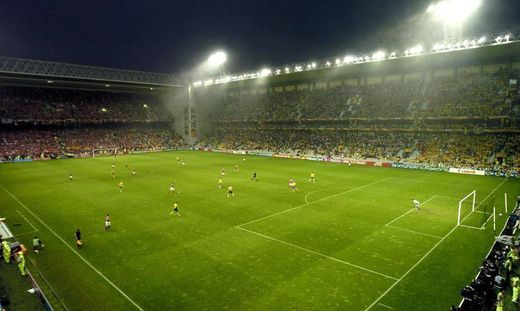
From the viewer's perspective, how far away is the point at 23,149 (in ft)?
214

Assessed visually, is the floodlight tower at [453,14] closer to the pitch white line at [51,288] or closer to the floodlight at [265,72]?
the floodlight at [265,72]

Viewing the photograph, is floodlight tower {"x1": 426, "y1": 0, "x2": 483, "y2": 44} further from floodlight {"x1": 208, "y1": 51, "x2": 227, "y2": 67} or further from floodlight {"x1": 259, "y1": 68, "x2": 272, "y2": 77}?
floodlight {"x1": 208, "y1": 51, "x2": 227, "y2": 67}

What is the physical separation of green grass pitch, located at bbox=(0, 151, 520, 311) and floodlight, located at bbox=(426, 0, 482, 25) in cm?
2433

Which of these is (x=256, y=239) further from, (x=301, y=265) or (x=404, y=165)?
(x=404, y=165)

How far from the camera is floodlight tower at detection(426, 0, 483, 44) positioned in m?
44.2

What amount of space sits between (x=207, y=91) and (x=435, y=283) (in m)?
87.1

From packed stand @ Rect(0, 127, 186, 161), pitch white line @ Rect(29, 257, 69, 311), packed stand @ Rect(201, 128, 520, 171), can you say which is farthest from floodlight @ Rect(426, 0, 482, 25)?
packed stand @ Rect(0, 127, 186, 161)

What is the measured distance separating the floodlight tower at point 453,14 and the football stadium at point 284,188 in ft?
0.74

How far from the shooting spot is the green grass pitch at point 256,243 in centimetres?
1331

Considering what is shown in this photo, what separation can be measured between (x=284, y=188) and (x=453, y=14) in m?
35.5

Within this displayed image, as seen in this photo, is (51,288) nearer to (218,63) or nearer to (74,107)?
(218,63)

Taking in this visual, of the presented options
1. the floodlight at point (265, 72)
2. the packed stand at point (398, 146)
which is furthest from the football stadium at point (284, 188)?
the floodlight at point (265, 72)

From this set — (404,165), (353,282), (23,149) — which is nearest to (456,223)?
(353,282)

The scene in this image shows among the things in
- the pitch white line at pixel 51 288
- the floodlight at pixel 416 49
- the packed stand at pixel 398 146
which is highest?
the floodlight at pixel 416 49
